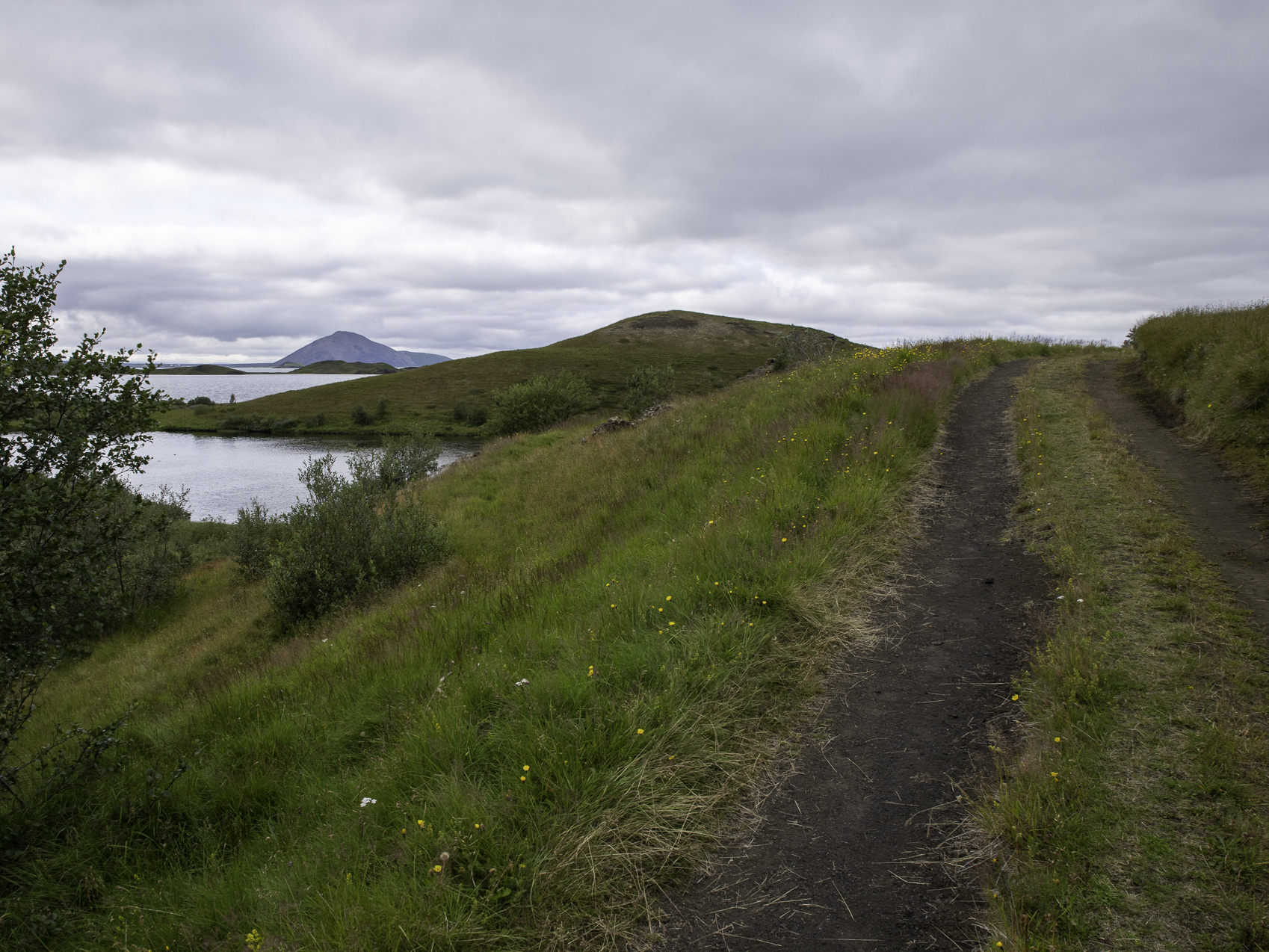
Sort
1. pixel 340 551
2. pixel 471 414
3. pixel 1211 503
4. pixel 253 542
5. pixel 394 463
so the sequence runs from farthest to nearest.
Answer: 1. pixel 471 414
2. pixel 394 463
3. pixel 253 542
4. pixel 340 551
5. pixel 1211 503

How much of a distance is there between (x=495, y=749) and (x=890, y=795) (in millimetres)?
2465

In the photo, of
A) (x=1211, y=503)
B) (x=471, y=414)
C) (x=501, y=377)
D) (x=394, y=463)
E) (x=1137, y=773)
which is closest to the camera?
(x=1137, y=773)

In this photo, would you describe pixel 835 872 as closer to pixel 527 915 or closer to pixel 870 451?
pixel 527 915

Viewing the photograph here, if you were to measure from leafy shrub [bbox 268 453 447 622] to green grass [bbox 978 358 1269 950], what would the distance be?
10.8 m

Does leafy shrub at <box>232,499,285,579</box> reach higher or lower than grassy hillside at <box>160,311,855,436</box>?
lower

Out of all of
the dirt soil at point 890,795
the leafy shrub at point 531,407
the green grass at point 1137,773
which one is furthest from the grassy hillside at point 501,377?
the green grass at point 1137,773

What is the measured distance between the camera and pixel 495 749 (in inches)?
158

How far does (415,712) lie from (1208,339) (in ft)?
58.6

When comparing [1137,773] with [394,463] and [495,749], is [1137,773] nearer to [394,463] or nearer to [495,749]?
[495,749]

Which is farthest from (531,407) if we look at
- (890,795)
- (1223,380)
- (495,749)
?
(890,795)

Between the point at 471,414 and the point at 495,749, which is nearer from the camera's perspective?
the point at 495,749

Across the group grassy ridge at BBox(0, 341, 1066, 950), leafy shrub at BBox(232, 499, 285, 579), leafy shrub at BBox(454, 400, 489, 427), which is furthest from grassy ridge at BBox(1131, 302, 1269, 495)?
leafy shrub at BBox(454, 400, 489, 427)

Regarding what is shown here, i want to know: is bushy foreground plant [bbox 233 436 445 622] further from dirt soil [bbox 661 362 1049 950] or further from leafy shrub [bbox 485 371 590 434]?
leafy shrub [bbox 485 371 590 434]

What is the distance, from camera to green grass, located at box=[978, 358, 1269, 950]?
2.60 meters
